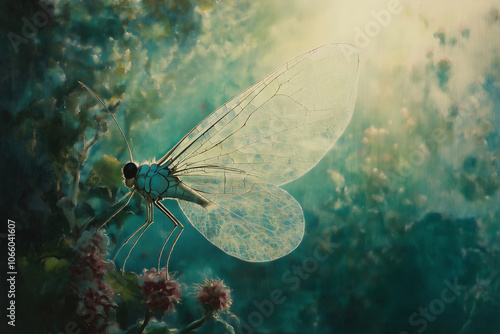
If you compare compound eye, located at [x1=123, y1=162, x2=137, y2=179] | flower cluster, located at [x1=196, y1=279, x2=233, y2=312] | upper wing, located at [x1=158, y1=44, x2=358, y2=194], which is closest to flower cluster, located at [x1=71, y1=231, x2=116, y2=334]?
compound eye, located at [x1=123, y1=162, x2=137, y2=179]

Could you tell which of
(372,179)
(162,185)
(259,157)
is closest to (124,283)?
(162,185)

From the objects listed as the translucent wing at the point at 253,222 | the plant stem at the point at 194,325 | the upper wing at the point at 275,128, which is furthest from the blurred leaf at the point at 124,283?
the upper wing at the point at 275,128

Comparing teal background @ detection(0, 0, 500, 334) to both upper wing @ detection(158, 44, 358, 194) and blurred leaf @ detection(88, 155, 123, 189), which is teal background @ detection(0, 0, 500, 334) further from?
Answer: upper wing @ detection(158, 44, 358, 194)

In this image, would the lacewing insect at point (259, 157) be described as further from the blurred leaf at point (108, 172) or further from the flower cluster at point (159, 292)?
the flower cluster at point (159, 292)

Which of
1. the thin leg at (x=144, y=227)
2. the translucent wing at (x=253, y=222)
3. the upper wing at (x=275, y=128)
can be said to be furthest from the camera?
the thin leg at (x=144, y=227)

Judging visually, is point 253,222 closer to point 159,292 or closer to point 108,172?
point 159,292

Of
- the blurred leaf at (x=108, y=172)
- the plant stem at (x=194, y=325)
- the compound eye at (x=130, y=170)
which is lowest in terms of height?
the plant stem at (x=194, y=325)
